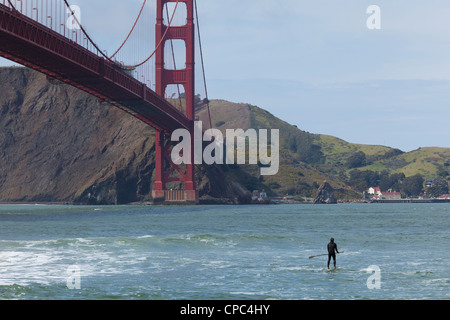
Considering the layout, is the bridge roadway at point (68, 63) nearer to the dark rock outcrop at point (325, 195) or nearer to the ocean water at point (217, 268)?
the ocean water at point (217, 268)

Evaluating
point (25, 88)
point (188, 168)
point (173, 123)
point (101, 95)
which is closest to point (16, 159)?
point (25, 88)

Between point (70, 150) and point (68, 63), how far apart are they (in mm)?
109023

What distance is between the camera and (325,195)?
191 m

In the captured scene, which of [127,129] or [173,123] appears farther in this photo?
[127,129]

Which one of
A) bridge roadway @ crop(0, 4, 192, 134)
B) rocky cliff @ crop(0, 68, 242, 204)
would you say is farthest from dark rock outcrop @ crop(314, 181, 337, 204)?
bridge roadway @ crop(0, 4, 192, 134)

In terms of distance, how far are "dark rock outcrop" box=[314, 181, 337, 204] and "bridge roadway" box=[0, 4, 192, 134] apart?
9553 cm

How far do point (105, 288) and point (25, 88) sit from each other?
169 metres

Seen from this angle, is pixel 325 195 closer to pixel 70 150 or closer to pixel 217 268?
pixel 70 150

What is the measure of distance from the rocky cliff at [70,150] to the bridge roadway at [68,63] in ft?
168

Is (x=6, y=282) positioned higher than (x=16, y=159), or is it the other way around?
(x=16, y=159)

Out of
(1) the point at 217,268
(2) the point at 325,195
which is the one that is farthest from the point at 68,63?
(2) the point at 325,195
